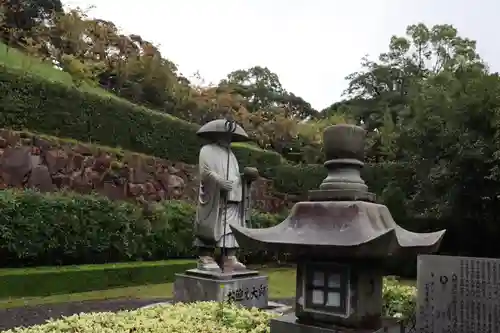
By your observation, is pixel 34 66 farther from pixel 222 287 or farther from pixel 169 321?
pixel 169 321

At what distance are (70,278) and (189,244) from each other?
4567mm

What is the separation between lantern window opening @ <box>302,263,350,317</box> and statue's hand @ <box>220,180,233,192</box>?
11.7 ft

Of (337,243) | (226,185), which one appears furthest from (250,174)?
(337,243)

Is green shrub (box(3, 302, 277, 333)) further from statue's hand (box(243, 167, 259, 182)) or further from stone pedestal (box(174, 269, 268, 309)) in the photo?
statue's hand (box(243, 167, 259, 182))

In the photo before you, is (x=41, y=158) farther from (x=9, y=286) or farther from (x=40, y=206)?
(x=9, y=286)

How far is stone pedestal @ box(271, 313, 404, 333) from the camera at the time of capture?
3.42 m

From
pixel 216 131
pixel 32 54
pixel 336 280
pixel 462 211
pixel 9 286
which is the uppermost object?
pixel 32 54

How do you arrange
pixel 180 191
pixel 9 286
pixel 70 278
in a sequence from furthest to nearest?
pixel 180 191, pixel 70 278, pixel 9 286

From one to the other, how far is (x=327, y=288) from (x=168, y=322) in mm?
1560

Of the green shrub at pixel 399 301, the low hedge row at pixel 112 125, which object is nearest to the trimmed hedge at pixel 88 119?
the low hedge row at pixel 112 125

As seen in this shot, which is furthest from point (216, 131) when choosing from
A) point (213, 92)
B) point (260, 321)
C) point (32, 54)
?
point (213, 92)

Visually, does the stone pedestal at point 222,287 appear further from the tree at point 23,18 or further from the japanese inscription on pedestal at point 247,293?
the tree at point 23,18

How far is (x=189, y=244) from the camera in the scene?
14.0 m

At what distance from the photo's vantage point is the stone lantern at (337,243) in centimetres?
335
